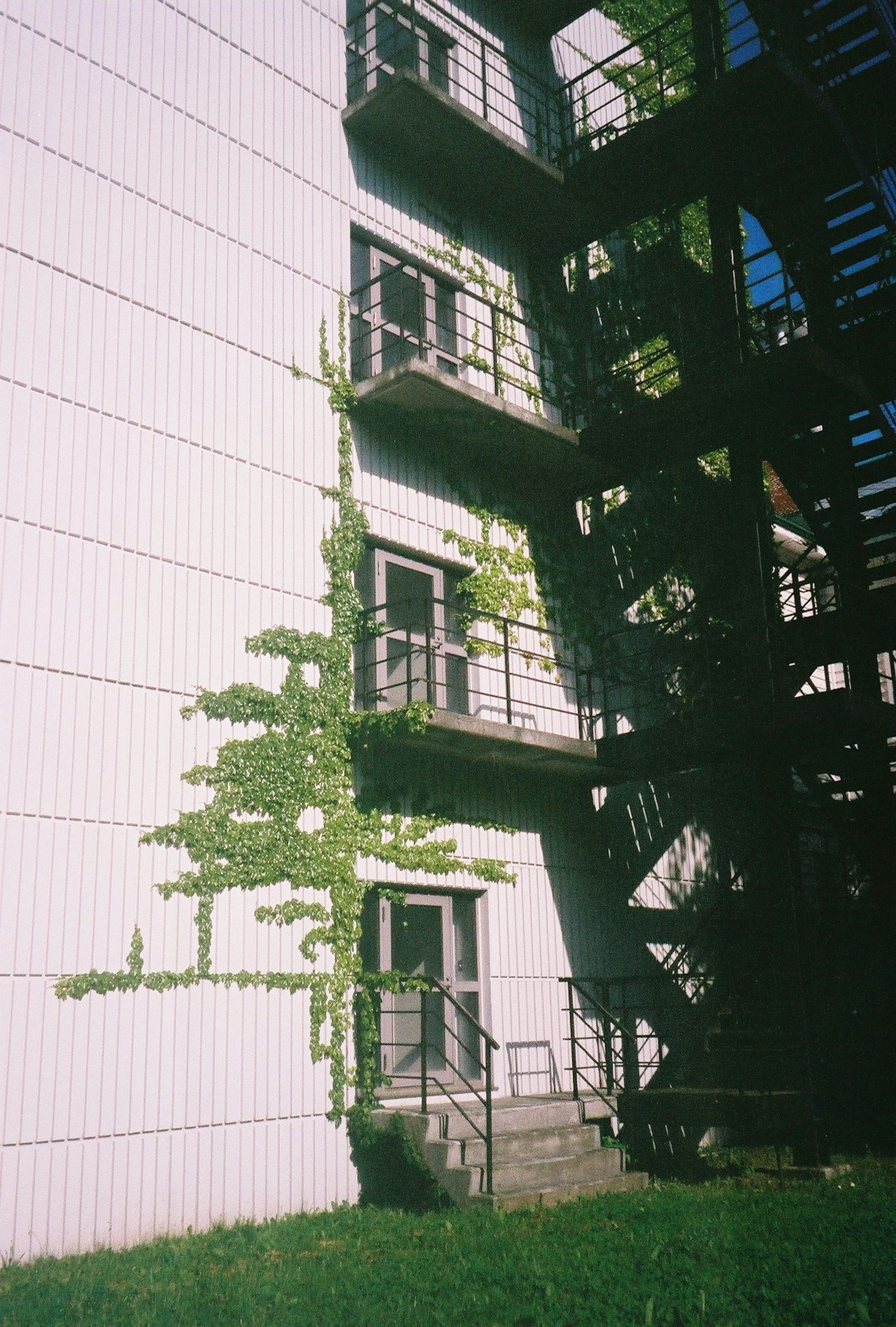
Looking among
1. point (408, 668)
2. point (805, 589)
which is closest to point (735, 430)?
point (805, 589)

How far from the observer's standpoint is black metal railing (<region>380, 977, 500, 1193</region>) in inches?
422

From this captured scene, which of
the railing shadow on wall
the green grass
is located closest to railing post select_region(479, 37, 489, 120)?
the railing shadow on wall

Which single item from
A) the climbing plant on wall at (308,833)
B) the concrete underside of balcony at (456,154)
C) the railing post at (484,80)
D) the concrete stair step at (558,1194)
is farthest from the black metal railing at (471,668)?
the railing post at (484,80)

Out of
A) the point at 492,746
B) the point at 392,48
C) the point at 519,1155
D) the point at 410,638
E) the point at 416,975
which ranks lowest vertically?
the point at 519,1155

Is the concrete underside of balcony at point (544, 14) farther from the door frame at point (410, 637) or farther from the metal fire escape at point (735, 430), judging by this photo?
the door frame at point (410, 637)

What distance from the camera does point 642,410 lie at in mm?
14148

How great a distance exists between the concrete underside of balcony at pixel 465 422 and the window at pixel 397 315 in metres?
0.42

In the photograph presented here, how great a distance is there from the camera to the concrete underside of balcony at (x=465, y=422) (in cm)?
1255

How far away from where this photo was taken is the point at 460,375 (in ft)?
47.3

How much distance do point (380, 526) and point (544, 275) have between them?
5.84m

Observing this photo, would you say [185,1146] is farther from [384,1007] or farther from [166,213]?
[166,213]

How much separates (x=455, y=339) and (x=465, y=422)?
6.13ft

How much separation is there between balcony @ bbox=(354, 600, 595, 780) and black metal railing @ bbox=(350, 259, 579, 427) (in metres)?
2.86

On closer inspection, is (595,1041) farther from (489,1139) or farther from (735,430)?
(735,430)
